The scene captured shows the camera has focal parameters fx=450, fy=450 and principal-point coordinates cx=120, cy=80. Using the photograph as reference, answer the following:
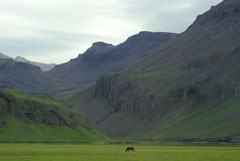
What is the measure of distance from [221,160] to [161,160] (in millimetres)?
12003

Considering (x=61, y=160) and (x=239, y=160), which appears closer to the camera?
(x=61, y=160)

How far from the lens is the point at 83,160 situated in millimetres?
81062

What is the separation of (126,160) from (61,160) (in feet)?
39.6

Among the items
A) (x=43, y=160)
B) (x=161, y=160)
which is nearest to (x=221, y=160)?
(x=161, y=160)

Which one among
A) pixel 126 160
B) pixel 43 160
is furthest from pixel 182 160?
pixel 43 160

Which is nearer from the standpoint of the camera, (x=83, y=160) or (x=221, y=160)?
(x=83, y=160)

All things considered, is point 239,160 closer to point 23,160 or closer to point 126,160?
point 126,160

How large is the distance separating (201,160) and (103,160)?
728 inches

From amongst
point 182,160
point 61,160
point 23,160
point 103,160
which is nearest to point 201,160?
point 182,160

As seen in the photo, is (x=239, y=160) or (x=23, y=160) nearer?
(x=23, y=160)

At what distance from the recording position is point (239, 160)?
85.1 metres

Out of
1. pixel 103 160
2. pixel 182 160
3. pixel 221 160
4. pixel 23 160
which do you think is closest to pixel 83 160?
pixel 103 160

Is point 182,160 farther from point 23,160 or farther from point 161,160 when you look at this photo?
point 23,160

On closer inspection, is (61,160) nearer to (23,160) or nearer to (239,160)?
(23,160)
